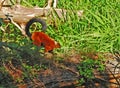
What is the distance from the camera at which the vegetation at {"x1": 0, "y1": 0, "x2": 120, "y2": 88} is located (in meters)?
4.65

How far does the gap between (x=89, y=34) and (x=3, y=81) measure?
149 centimetres

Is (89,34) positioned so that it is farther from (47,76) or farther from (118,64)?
(47,76)

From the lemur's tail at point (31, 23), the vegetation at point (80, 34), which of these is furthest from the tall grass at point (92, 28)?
the lemur's tail at point (31, 23)

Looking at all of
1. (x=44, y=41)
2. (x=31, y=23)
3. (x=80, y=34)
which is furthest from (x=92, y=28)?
(x=44, y=41)

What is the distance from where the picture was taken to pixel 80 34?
18.2 feet

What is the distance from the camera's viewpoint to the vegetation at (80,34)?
4.65 m

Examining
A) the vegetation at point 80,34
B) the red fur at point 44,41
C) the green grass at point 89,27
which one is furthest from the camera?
the green grass at point 89,27

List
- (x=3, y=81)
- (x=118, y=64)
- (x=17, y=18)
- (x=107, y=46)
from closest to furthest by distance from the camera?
(x=3, y=81)
(x=118, y=64)
(x=107, y=46)
(x=17, y=18)

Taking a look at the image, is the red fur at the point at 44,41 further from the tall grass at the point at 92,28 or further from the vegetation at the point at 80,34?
the tall grass at the point at 92,28

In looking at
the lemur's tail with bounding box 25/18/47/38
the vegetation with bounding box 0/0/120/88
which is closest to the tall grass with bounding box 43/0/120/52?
the vegetation with bounding box 0/0/120/88

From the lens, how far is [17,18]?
18.7 feet

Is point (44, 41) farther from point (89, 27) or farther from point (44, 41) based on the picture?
point (89, 27)

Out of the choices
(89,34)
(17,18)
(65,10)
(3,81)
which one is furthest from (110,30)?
(3,81)

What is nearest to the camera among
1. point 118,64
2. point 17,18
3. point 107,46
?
point 118,64
